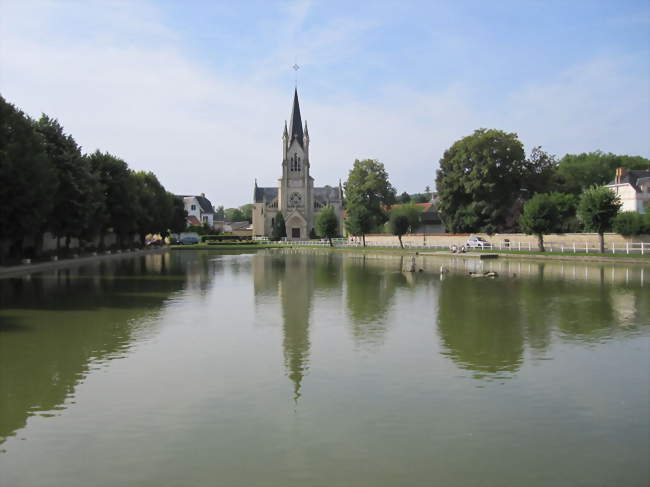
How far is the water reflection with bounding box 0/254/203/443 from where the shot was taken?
927 cm

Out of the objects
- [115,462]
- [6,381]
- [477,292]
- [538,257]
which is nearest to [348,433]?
[115,462]

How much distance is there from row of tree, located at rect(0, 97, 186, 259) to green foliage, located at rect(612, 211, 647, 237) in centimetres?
4500

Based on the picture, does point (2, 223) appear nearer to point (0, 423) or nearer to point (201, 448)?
point (0, 423)

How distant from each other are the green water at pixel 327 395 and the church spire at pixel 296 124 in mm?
102940

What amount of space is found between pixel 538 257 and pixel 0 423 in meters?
43.8

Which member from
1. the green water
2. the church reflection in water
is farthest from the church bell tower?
the green water

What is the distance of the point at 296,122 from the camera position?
120 metres

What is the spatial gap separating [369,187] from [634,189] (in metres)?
37.4

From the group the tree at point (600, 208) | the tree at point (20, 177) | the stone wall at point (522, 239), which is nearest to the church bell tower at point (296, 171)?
the stone wall at point (522, 239)

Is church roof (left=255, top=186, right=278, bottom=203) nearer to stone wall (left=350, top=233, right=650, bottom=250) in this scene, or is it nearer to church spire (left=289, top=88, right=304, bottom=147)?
church spire (left=289, top=88, right=304, bottom=147)

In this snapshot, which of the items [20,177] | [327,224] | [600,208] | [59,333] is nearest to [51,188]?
[20,177]

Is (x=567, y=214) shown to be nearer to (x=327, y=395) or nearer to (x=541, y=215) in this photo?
(x=541, y=215)

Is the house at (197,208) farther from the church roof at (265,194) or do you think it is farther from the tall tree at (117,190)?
the tall tree at (117,190)

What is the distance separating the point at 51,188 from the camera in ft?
125
